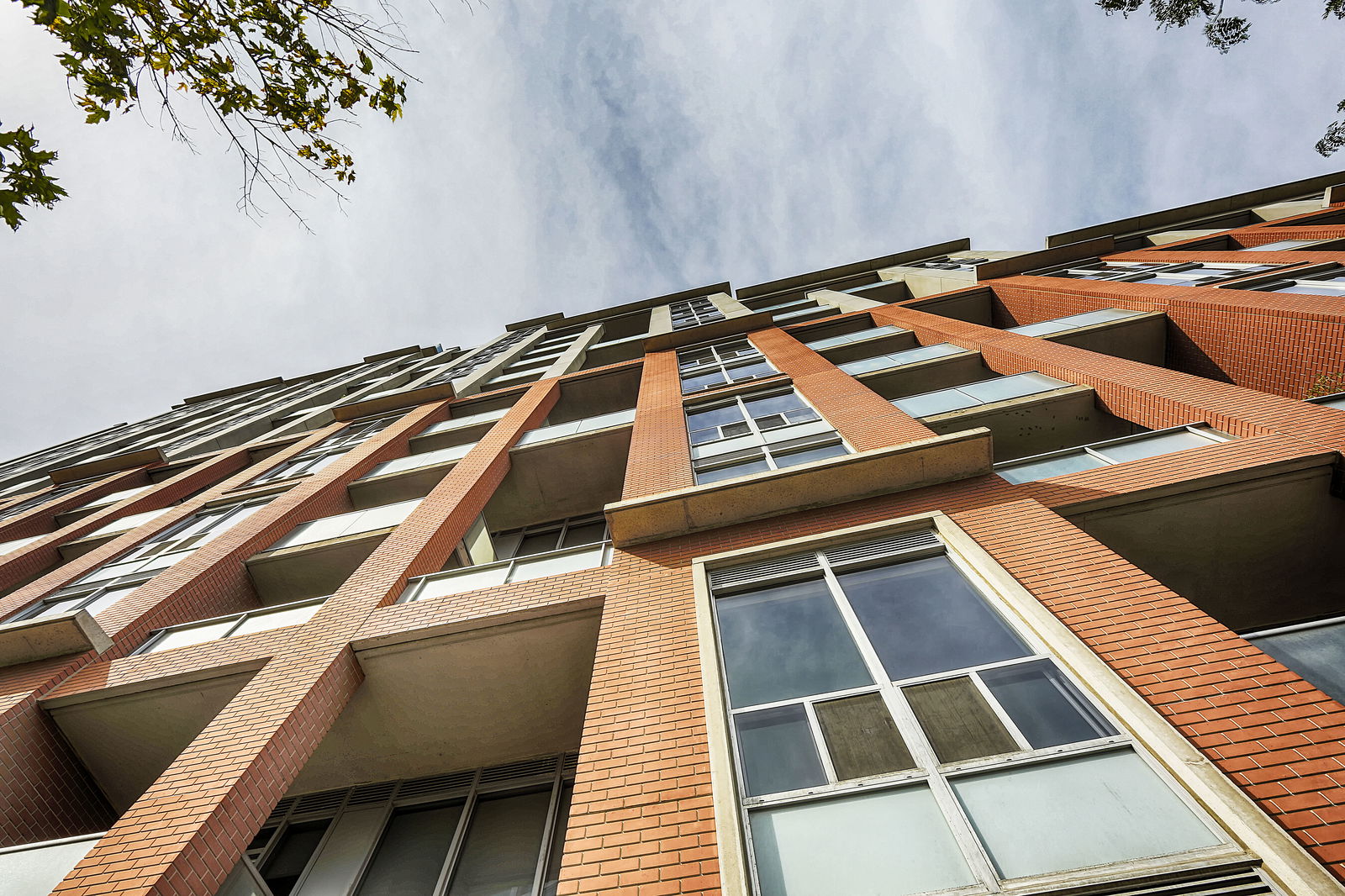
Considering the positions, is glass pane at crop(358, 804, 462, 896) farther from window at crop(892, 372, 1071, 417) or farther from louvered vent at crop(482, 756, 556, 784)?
window at crop(892, 372, 1071, 417)

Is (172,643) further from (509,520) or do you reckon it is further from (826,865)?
(826,865)

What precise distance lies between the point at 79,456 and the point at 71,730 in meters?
27.9

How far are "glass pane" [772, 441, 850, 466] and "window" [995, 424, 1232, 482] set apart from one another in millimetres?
2301

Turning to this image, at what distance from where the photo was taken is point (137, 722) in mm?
7750

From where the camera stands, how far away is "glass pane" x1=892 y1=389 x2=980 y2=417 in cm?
1123

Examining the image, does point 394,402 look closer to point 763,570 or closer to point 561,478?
point 561,478

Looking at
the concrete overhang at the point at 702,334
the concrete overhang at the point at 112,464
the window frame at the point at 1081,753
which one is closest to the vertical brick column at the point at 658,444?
the window frame at the point at 1081,753

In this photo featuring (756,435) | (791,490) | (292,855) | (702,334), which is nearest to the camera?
(292,855)

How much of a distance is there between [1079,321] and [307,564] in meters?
18.2

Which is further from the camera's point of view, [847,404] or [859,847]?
[847,404]

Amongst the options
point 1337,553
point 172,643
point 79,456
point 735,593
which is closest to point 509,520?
point 172,643

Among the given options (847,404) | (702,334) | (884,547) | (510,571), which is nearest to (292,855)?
(510,571)

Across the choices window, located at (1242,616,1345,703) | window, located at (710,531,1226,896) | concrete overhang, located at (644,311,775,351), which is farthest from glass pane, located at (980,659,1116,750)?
concrete overhang, located at (644,311,775,351)

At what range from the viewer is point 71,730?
7.71m
